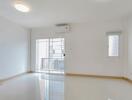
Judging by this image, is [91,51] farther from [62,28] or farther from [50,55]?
[50,55]

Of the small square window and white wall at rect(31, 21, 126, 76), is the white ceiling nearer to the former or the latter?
white wall at rect(31, 21, 126, 76)

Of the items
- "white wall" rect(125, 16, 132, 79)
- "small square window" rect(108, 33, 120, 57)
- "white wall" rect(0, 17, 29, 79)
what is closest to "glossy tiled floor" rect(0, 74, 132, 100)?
"white wall" rect(125, 16, 132, 79)

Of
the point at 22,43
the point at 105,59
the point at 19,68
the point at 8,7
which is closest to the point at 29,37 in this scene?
the point at 22,43

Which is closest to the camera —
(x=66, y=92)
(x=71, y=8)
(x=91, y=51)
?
(x=66, y=92)

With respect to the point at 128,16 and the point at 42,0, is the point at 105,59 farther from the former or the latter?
the point at 42,0

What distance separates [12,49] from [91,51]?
141 inches

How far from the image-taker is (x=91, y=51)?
18.2 feet

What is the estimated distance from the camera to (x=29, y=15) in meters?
4.62

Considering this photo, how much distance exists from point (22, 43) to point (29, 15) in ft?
6.51

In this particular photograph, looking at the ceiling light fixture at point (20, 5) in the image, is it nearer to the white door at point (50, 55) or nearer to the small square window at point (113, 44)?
the white door at point (50, 55)

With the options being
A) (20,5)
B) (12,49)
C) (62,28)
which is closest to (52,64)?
(62,28)

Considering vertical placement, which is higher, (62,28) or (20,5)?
(20,5)

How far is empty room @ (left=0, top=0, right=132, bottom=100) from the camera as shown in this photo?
155 inches

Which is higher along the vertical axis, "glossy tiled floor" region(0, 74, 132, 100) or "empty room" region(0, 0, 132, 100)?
"empty room" region(0, 0, 132, 100)
